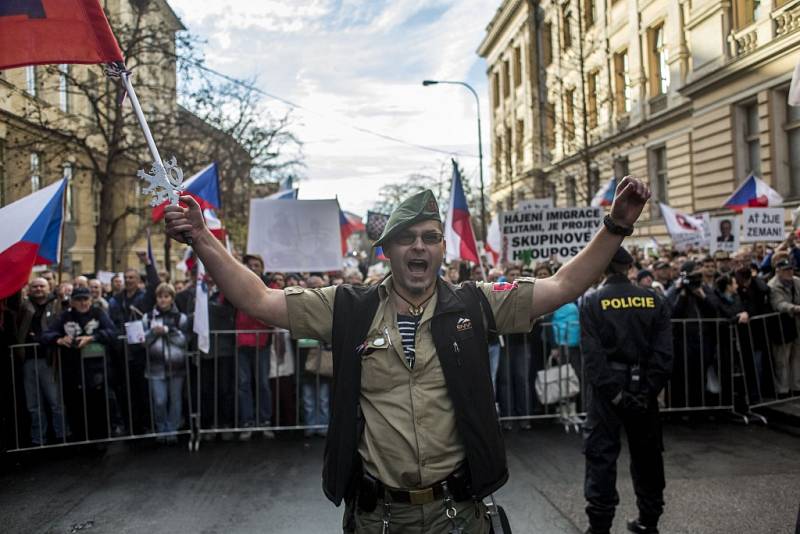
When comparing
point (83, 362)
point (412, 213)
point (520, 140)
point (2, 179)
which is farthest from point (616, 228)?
point (520, 140)

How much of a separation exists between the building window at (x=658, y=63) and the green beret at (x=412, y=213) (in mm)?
25948

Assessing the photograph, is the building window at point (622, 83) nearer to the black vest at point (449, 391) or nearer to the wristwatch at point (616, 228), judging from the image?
the wristwatch at point (616, 228)

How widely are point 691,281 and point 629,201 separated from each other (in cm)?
649

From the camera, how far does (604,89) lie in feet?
101

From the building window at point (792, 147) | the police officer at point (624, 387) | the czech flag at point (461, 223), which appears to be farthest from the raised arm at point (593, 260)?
the building window at point (792, 147)

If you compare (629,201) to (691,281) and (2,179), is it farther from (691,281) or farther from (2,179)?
(2,179)

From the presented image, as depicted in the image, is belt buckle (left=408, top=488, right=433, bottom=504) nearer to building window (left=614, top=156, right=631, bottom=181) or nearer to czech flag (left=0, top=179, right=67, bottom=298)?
czech flag (left=0, top=179, right=67, bottom=298)

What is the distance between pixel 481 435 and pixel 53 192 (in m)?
6.14

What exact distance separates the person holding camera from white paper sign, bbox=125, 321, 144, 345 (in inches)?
248

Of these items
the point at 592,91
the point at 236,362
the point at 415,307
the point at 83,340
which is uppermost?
the point at 592,91

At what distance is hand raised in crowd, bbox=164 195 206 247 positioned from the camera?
8.60 feet

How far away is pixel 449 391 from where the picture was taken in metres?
2.65

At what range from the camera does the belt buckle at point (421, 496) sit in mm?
2627

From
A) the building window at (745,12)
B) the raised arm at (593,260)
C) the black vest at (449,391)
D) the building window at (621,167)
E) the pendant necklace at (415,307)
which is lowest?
the black vest at (449,391)
